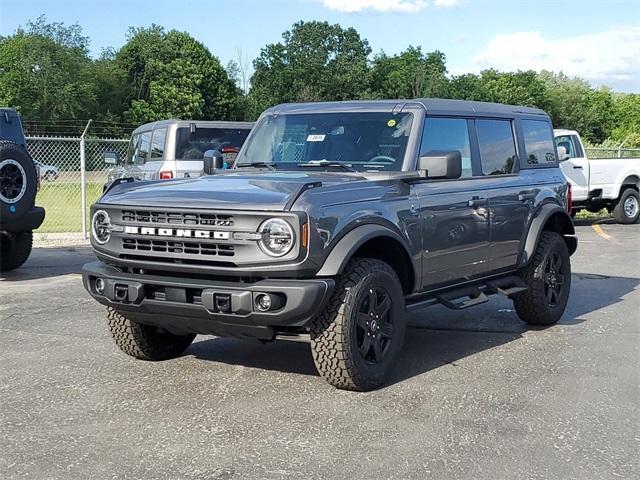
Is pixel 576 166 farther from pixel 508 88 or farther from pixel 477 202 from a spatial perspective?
pixel 508 88

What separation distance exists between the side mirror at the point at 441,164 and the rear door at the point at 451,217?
0.17m

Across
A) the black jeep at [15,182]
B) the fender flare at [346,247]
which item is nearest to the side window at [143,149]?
the black jeep at [15,182]

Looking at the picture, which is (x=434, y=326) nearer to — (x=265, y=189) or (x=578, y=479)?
(x=265, y=189)

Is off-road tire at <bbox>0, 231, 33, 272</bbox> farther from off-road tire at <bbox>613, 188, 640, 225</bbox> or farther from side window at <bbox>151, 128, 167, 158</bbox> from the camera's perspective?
off-road tire at <bbox>613, 188, 640, 225</bbox>

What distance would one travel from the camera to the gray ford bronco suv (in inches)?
187

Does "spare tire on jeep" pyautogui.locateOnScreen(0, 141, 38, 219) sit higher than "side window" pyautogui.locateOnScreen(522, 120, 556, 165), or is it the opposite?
"side window" pyautogui.locateOnScreen(522, 120, 556, 165)

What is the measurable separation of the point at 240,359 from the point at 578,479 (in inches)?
114

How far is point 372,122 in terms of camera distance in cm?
607

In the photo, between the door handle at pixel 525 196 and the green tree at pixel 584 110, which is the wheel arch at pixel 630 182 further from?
the green tree at pixel 584 110

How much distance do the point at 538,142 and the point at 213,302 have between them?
4214 millimetres

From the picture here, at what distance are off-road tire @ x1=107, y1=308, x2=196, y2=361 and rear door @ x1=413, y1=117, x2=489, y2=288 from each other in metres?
1.98

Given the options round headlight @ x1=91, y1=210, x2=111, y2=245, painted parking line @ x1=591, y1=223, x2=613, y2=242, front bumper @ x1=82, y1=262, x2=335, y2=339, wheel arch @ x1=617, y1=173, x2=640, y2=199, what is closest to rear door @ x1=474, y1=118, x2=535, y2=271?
front bumper @ x1=82, y1=262, x2=335, y2=339

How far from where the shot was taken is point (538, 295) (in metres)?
7.10

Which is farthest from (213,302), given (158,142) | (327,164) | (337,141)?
(158,142)
